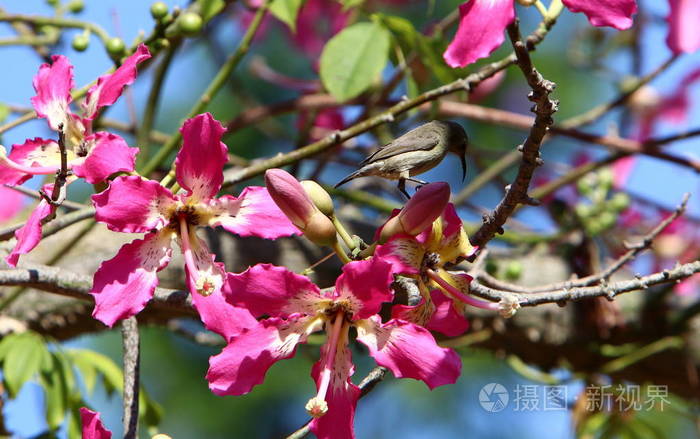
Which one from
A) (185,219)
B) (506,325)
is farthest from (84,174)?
(506,325)

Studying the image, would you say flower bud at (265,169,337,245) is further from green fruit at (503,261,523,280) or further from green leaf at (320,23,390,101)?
green fruit at (503,261,523,280)

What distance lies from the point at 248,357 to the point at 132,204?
0.22 m

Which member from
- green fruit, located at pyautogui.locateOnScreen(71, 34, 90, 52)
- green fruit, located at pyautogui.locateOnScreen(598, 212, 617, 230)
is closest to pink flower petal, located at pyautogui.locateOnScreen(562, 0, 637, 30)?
green fruit, located at pyautogui.locateOnScreen(71, 34, 90, 52)

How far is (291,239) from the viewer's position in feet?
6.14

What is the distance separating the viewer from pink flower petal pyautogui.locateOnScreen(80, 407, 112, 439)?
1.03 metres

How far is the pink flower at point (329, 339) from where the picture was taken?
95 cm

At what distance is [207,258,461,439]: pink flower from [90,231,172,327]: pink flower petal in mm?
115

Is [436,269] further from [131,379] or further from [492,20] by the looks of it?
[131,379]

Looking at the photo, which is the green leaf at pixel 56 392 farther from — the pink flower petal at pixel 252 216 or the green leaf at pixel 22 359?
the pink flower petal at pixel 252 216

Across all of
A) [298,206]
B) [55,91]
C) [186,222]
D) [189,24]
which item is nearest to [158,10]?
[189,24]

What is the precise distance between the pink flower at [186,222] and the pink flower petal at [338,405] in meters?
0.12

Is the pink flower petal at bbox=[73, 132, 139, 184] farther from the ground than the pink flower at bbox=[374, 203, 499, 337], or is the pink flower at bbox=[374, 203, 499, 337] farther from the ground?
the pink flower petal at bbox=[73, 132, 139, 184]

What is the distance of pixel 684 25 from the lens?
1.34 meters

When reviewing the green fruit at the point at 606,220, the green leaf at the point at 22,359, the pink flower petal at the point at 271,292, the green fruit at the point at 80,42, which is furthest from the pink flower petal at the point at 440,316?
the green fruit at the point at 606,220
